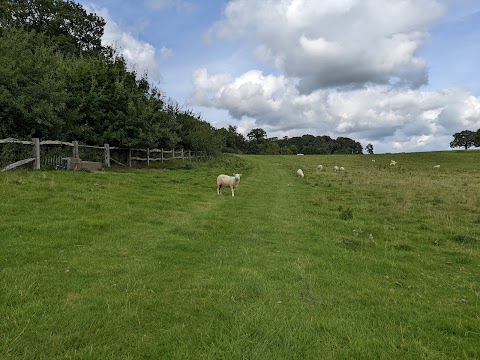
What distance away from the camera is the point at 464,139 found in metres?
123

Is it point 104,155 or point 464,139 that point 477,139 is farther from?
point 104,155

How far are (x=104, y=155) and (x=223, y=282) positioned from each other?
2050 cm

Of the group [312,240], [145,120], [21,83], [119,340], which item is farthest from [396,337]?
[145,120]

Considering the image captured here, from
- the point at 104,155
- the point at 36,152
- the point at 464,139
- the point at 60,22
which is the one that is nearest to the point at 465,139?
the point at 464,139

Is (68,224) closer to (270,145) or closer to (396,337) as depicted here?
(396,337)

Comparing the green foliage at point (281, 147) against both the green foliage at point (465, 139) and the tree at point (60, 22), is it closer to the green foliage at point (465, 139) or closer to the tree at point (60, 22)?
the green foliage at point (465, 139)

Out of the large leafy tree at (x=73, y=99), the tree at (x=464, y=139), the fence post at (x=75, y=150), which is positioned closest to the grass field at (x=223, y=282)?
the large leafy tree at (x=73, y=99)

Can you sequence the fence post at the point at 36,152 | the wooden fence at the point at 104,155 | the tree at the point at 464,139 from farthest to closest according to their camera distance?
1. the tree at the point at 464,139
2. the fence post at the point at 36,152
3. the wooden fence at the point at 104,155

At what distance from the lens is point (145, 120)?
86.0 feet

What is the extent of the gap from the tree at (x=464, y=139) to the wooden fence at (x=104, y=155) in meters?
114

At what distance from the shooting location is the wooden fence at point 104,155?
1703 cm

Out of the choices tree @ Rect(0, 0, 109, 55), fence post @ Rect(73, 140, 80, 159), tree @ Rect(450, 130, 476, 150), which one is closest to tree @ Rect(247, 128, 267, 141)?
tree @ Rect(450, 130, 476, 150)

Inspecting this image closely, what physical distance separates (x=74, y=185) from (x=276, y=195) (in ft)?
32.6

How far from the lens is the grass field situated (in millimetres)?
4457
